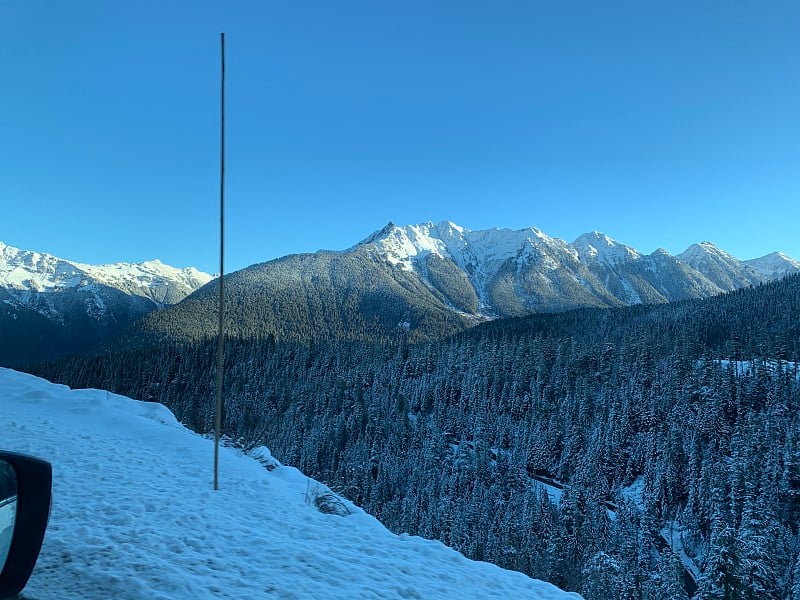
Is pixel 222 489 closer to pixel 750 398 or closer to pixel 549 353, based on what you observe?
pixel 750 398

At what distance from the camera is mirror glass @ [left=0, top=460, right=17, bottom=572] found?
10.1 ft

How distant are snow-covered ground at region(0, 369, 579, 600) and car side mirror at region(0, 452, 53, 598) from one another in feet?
9.82

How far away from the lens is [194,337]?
190 m

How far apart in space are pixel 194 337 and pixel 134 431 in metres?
186

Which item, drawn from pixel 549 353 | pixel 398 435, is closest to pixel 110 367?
pixel 398 435

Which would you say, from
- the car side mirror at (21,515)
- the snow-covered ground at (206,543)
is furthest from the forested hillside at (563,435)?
the car side mirror at (21,515)

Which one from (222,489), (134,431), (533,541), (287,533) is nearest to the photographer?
(287,533)

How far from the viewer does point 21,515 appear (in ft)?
10.2

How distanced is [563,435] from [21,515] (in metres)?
104

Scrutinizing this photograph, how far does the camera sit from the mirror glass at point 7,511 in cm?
306

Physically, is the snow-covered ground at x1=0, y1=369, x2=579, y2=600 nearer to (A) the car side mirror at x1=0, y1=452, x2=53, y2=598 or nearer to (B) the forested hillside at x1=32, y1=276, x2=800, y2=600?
(A) the car side mirror at x1=0, y1=452, x2=53, y2=598

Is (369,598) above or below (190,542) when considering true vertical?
below

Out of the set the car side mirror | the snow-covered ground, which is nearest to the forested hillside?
Answer: the snow-covered ground

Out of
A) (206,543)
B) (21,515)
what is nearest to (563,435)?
(206,543)
